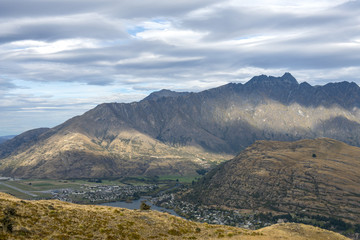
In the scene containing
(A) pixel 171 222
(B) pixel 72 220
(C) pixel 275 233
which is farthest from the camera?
(C) pixel 275 233

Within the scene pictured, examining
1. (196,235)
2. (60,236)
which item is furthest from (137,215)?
(60,236)

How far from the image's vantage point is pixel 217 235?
69875 millimetres

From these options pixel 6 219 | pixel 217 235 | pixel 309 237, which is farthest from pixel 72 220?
pixel 309 237

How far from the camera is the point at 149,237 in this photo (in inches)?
2488

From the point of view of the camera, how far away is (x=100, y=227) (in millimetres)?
62000

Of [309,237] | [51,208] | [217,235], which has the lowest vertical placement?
[309,237]

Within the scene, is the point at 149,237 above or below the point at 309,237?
above

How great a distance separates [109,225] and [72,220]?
7.64 m

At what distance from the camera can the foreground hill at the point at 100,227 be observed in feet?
179

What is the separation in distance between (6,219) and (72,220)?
13392 millimetres

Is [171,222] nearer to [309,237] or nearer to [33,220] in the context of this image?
[33,220]

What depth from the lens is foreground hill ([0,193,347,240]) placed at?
54531 millimetres

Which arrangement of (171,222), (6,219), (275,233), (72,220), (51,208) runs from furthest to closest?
(275,233)
(171,222)
(51,208)
(72,220)
(6,219)

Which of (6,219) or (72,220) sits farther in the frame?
(72,220)
